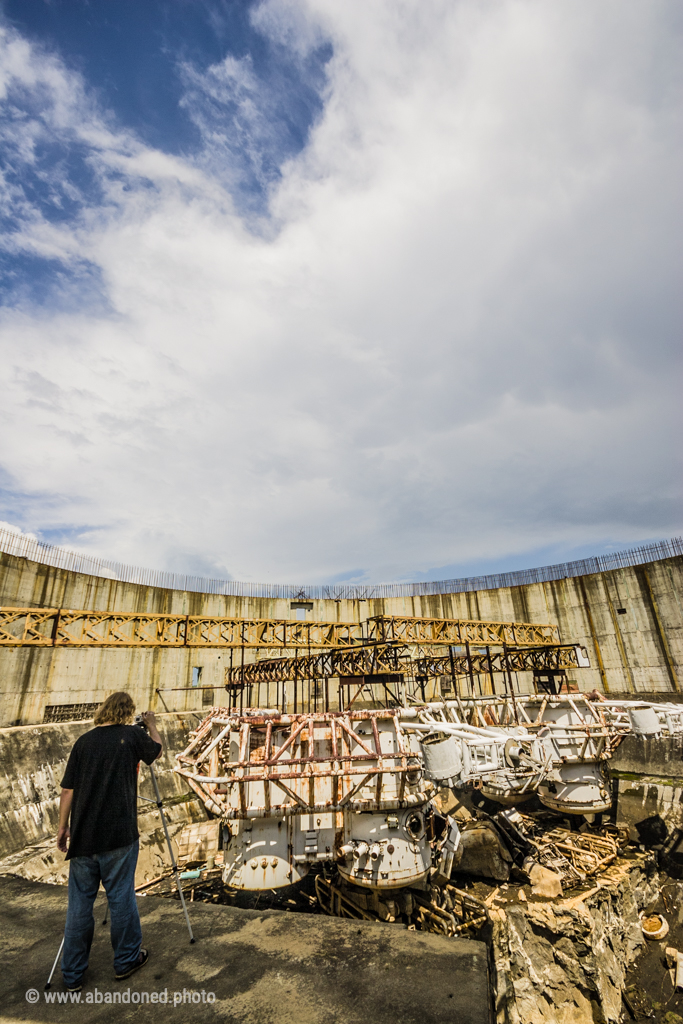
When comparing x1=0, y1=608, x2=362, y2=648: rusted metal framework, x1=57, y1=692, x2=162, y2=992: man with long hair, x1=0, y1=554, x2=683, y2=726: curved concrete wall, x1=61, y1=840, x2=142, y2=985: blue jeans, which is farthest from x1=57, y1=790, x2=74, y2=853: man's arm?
x1=0, y1=554, x2=683, y2=726: curved concrete wall

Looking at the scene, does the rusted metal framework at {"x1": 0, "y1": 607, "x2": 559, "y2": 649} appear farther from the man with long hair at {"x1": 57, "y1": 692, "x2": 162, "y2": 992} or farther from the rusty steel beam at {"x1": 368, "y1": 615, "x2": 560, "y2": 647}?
the man with long hair at {"x1": 57, "y1": 692, "x2": 162, "y2": 992}

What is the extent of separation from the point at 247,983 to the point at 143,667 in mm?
26321

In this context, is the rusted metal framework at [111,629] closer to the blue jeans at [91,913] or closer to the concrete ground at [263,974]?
the concrete ground at [263,974]

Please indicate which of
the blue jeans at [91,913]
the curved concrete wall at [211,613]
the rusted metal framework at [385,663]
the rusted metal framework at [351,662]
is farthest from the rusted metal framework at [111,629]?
the blue jeans at [91,913]

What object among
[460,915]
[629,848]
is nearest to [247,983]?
[460,915]

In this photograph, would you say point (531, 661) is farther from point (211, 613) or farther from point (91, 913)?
point (91, 913)

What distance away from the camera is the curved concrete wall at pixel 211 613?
2173cm

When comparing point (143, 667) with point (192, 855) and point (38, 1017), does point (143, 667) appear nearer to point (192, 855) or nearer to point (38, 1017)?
point (192, 855)

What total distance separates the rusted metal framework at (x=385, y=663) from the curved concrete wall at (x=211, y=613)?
3.14 m

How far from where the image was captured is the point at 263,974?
292 centimetres

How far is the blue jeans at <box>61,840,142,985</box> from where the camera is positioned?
2840 mm

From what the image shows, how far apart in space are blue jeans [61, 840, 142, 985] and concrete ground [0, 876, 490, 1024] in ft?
0.47

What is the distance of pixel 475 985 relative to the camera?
2.75 metres

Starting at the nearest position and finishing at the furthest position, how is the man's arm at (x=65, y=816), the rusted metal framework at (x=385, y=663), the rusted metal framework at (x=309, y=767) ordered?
the man's arm at (x=65, y=816), the rusted metal framework at (x=309, y=767), the rusted metal framework at (x=385, y=663)
